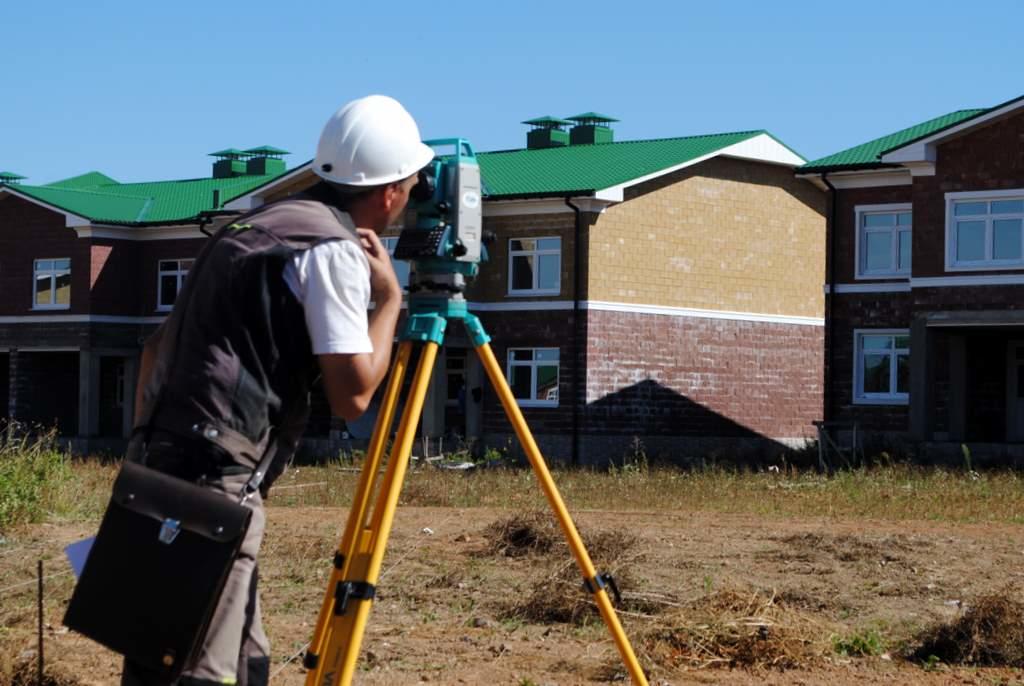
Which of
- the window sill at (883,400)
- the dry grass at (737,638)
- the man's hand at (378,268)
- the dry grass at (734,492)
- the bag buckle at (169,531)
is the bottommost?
the dry grass at (734,492)

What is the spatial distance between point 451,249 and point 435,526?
31.3 ft

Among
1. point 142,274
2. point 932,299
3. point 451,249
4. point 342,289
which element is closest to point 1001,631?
point 451,249

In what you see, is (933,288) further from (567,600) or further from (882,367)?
(567,600)

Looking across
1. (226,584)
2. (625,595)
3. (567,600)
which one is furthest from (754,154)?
(226,584)

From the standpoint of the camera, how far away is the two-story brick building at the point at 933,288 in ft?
94.4

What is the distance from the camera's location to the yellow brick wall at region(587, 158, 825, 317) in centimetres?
3459

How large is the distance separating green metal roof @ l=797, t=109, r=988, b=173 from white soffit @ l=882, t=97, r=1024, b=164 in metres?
1.31

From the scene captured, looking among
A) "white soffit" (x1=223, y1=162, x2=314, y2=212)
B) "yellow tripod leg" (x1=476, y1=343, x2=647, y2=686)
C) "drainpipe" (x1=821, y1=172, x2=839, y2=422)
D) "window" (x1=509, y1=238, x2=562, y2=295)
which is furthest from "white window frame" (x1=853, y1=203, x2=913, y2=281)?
"yellow tripod leg" (x1=476, y1=343, x2=647, y2=686)

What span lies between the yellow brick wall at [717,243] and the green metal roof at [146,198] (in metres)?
11.5

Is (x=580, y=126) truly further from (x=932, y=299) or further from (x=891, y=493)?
(x=891, y=493)

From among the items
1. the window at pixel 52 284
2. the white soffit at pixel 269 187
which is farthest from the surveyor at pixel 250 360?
the window at pixel 52 284

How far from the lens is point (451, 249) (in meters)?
4.62

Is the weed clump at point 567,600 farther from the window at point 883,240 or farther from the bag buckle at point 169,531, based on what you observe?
the window at point 883,240

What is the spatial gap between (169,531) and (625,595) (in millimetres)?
5645
